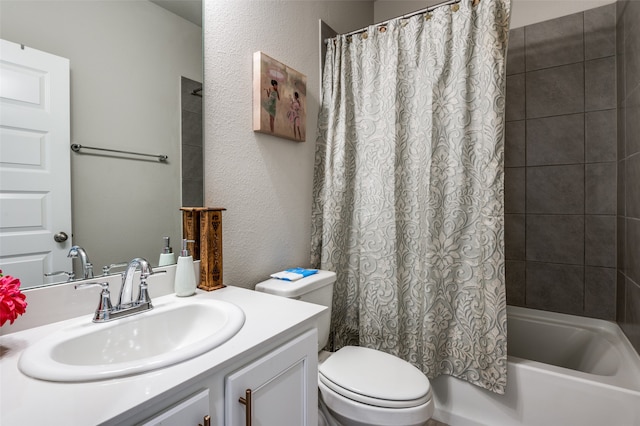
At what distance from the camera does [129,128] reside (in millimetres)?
1056

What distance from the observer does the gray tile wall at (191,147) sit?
121 centimetres

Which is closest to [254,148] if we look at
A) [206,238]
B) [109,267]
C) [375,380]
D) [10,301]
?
[206,238]

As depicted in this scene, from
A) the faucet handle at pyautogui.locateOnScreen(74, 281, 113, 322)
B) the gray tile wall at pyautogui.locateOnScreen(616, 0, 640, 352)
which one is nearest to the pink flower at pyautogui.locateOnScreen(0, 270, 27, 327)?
the faucet handle at pyautogui.locateOnScreen(74, 281, 113, 322)

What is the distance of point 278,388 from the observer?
2.84 feet

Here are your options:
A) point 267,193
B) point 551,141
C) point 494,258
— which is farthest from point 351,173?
point 551,141

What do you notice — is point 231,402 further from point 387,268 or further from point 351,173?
point 351,173

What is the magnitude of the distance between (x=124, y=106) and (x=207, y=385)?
2.90ft

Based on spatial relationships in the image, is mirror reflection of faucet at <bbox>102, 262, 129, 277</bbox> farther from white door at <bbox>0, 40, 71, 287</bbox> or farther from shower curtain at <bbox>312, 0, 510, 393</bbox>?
shower curtain at <bbox>312, 0, 510, 393</bbox>

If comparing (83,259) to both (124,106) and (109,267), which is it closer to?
(109,267)

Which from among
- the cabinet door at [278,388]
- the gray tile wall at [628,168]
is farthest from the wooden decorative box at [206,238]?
the gray tile wall at [628,168]

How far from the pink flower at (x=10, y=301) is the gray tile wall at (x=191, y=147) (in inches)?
21.6

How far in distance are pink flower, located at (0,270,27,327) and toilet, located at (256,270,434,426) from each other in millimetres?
808

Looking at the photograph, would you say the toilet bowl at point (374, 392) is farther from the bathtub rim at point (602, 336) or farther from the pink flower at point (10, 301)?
the pink flower at point (10, 301)

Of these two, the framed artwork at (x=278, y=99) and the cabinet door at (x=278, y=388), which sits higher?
the framed artwork at (x=278, y=99)
